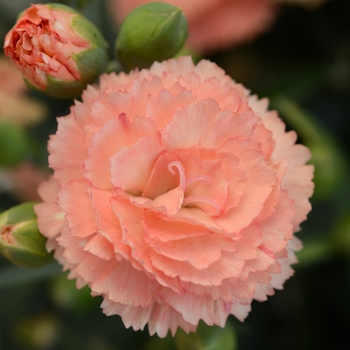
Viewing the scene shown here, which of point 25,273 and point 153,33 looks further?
point 25,273

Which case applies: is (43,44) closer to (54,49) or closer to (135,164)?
(54,49)

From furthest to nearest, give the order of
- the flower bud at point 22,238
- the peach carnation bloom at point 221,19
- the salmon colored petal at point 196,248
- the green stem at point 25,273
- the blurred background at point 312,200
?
the peach carnation bloom at point 221,19 → the blurred background at point 312,200 → the green stem at point 25,273 → the flower bud at point 22,238 → the salmon colored petal at point 196,248

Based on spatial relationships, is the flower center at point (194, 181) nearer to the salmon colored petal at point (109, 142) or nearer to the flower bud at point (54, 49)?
Answer: the salmon colored petal at point (109, 142)

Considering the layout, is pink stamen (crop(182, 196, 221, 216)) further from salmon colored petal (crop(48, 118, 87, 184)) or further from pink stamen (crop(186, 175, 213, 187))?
salmon colored petal (crop(48, 118, 87, 184))

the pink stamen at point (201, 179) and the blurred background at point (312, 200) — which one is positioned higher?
the pink stamen at point (201, 179)

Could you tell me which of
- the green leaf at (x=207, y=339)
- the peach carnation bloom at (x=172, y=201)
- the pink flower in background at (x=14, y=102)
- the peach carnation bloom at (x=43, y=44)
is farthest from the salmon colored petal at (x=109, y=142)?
the pink flower in background at (x=14, y=102)

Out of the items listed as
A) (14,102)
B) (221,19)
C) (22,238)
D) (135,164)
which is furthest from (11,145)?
(221,19)

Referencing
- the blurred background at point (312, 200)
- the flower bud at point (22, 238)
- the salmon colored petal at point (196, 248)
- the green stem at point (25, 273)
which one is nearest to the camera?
the salmon colored petal at point (196, 248)
